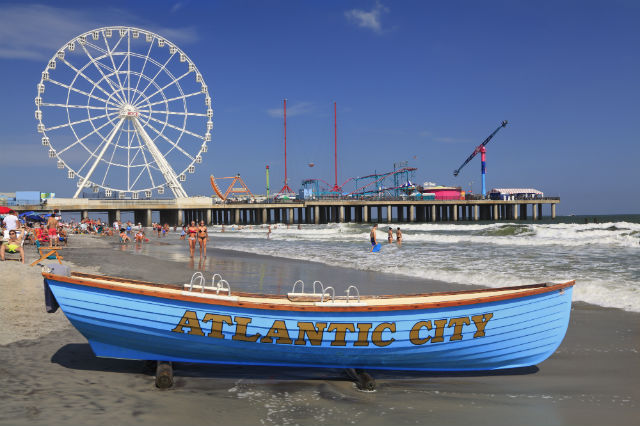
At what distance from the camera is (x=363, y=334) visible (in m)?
5.25

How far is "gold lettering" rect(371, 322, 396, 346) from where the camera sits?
17.2 feet

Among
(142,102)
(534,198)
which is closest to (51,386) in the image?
(142,102)

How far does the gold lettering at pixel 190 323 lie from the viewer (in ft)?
17.1

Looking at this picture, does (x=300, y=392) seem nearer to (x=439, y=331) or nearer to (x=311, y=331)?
(x=311, y=331)

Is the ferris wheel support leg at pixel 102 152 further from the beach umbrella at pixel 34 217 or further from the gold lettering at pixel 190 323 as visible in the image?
the gold lettering at pixel 190 323

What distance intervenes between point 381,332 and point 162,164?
64326 mm

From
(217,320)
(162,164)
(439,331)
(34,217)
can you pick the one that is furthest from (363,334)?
(162,164)

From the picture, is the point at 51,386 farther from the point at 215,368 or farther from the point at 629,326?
the point at 629,326

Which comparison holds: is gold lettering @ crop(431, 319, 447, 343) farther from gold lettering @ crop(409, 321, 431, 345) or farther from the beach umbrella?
the beach umbrella

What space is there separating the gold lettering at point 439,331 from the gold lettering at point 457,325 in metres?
0.08

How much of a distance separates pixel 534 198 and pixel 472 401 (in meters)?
103

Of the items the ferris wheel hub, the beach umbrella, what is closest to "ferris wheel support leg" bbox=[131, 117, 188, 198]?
the ferris wheel hub

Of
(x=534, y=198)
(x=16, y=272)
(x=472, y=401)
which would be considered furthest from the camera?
(x=534, y=198)

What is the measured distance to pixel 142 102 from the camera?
200 ft
